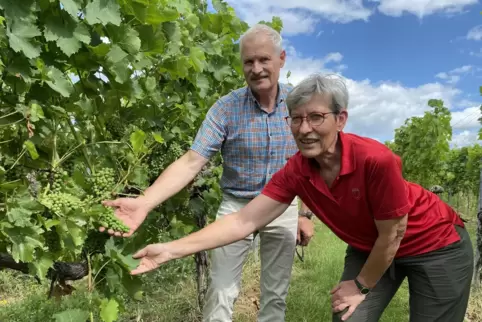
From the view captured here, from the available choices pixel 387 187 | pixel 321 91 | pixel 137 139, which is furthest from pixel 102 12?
pixel 387 187

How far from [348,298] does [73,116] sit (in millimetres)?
1600

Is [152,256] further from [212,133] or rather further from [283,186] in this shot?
[212,133]

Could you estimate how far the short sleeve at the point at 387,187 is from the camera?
7.31 feet

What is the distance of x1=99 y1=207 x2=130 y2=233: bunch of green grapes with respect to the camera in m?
2.18

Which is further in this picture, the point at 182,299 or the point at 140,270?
the point at 182,299

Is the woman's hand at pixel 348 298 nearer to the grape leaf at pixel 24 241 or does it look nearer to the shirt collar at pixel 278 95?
the shirt collar at pixel 278 95

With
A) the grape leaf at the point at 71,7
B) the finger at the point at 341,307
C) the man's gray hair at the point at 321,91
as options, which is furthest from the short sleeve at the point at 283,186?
the grape leaf at the point at 71,7

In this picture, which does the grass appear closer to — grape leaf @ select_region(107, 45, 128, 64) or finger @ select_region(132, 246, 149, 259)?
finger @ select_region(132, 246, 149, 259)

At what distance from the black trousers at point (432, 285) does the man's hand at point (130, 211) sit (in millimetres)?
1119

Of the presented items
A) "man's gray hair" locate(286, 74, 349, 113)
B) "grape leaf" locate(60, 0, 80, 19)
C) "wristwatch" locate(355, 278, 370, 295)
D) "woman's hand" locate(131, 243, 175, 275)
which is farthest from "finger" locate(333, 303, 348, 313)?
"grape leaf" locate(60, 0, 80, 19)

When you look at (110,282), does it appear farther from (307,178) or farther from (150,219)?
(307,178)

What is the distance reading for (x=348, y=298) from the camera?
2588 mm

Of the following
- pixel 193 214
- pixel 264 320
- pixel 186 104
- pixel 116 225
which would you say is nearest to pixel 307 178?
pixel 116 225

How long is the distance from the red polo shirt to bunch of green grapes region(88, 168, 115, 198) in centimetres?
86
